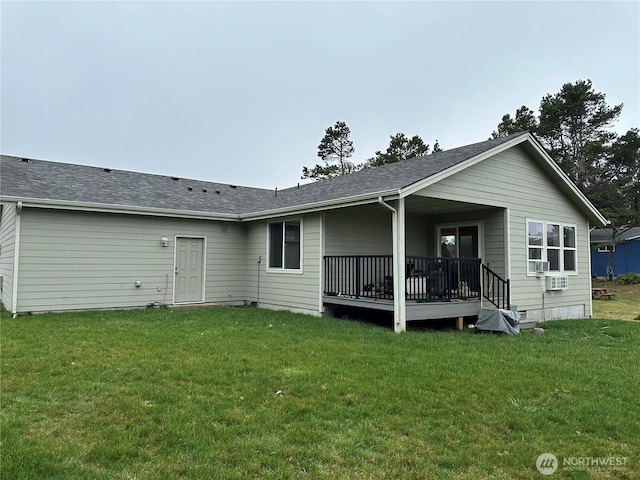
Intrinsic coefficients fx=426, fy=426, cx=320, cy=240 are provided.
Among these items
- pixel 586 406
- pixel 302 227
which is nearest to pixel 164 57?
pixel 302 227

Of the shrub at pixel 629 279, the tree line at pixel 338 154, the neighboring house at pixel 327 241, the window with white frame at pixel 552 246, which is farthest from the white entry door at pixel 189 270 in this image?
the shrub at pixel 629 279

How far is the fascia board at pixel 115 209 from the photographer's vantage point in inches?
352

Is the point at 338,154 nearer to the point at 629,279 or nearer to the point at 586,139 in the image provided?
the point at 586,139

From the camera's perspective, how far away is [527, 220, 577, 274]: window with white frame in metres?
10.4

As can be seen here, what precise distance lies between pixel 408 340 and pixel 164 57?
598 inches

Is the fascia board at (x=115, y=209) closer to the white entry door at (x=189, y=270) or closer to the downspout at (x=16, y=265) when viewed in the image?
the downspout at (x=16, y=265)

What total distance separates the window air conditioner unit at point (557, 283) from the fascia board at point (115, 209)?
8.25 meters

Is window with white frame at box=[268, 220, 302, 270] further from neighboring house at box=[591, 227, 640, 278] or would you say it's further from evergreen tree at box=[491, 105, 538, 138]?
evergreen tree at box=[491, 105, 538, 138]

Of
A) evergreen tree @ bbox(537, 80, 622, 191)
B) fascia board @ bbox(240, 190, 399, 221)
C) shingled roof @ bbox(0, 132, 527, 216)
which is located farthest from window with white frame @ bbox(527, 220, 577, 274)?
evergreen tree @ bbox(537, 80, 622, 191)

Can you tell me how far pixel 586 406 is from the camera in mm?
3955

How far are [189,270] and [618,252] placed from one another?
28.0 m

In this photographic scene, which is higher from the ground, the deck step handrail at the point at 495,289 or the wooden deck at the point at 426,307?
the deck step handrail at the point at 495,289

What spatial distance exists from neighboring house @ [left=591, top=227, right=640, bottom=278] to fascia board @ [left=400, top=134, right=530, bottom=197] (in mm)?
20017

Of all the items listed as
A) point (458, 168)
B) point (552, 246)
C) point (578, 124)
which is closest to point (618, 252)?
point (578, 124)
